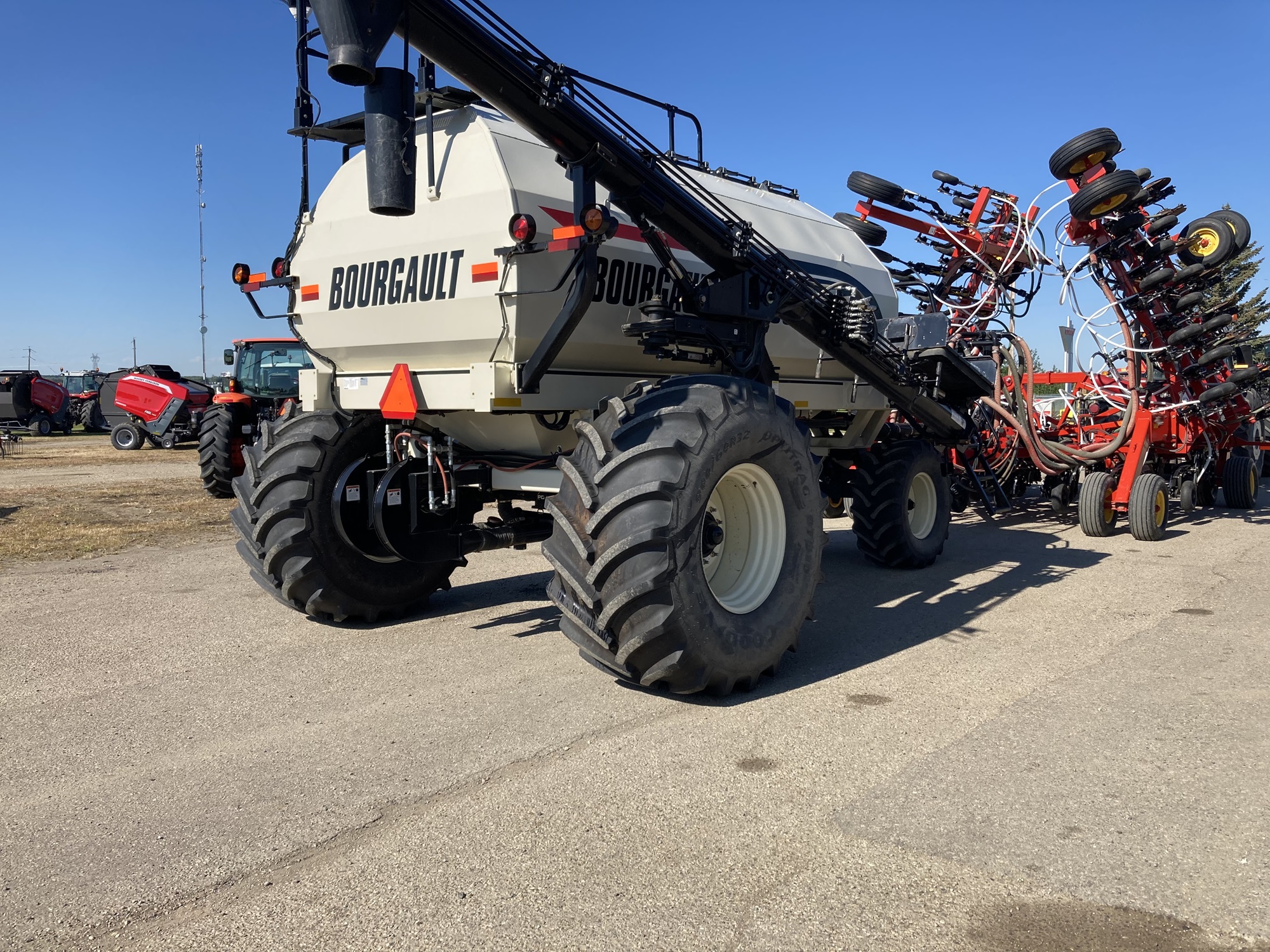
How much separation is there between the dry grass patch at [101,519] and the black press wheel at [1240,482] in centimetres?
1231

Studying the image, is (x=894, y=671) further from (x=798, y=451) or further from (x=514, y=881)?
(x=514, y=881)

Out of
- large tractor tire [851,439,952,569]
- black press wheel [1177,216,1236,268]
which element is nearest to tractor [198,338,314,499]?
large tractor tire [851,439,952,569]

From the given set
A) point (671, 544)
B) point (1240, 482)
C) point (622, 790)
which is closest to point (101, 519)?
point (671, 544)

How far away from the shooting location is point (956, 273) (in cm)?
1208

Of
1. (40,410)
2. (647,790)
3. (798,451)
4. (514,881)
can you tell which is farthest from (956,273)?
(40,410)

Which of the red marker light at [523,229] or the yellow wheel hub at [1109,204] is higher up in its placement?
the yellow wheel hub at [1109,204]

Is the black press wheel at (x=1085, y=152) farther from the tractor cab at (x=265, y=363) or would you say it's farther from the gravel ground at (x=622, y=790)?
the tractor cab at (x=265, y=363)

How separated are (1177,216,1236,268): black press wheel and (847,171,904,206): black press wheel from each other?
10.4ft

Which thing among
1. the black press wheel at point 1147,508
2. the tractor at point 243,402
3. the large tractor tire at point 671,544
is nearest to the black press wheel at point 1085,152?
the black press wheel at point 1147,508

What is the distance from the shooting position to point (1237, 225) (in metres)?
12.0

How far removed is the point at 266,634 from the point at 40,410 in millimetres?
29809

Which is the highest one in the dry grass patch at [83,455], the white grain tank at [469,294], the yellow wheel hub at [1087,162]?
the yellow wheel hub at [1087,162]

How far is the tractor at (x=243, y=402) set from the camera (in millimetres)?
13703

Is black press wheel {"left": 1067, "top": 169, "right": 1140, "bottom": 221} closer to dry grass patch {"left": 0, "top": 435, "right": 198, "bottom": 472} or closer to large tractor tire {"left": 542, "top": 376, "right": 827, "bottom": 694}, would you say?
large tractor tire {"left": 542, "top": 376, "right": 827, "bottom": 694}
